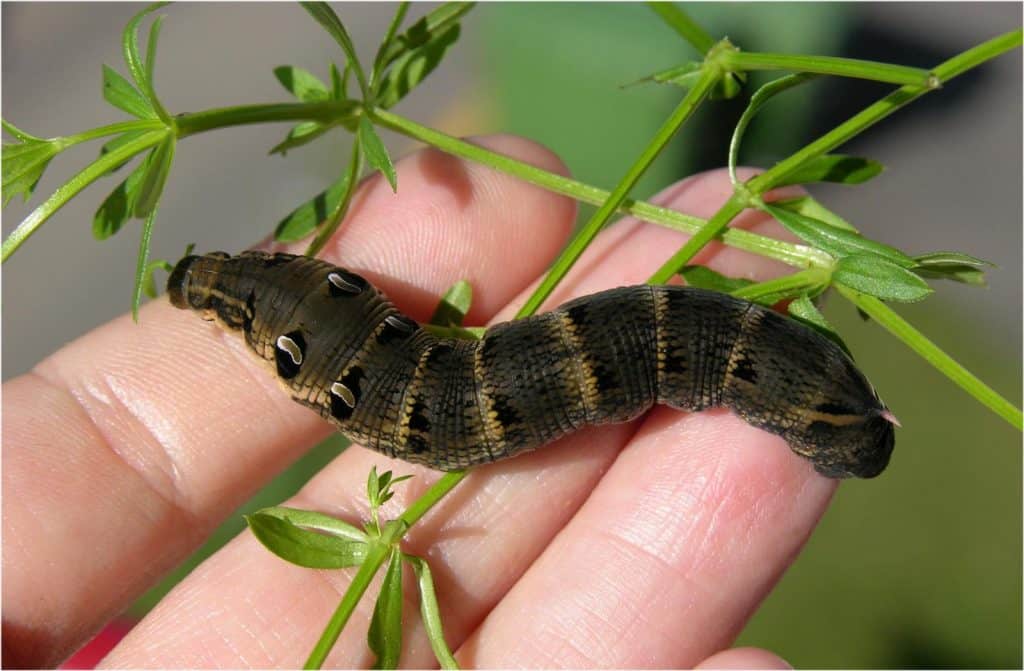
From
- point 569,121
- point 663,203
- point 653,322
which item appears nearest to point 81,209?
point 569,121

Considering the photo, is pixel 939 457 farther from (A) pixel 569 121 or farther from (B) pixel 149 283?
(B) pixel 149 283

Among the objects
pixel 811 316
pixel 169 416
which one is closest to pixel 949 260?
pixel 811 316

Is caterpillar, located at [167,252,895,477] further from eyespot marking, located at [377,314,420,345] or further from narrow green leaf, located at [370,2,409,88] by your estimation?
narrow green leaf, located at [370,2,409,88]

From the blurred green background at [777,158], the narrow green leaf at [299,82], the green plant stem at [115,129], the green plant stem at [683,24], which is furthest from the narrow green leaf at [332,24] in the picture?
the blurred green background at [777,158]

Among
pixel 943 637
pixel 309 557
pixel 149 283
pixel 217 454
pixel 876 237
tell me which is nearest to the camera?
pixel 309 557

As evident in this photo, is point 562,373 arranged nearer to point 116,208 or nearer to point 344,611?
point 344,611

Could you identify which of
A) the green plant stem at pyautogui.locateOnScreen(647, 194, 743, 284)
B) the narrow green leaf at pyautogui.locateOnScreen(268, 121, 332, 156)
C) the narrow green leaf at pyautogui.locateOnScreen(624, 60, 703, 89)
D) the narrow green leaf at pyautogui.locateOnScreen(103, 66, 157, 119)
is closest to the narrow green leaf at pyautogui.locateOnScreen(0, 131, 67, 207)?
the narrow green leaf at pyautogui.locateOnScreen(103, 66, 157, 119)

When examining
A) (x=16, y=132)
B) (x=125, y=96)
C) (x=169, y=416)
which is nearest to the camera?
(x=16, y=132)
